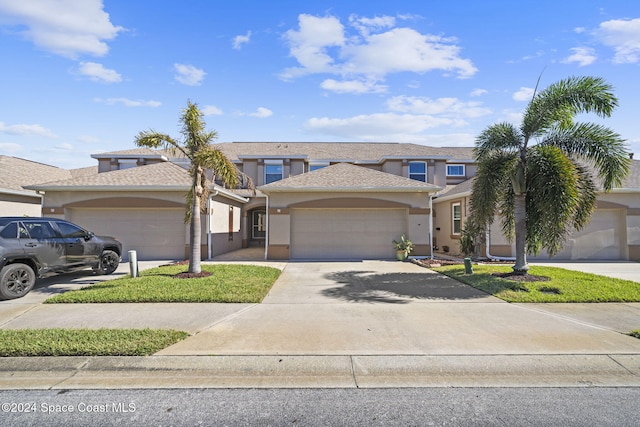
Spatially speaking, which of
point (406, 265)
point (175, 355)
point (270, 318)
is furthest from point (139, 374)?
point (406, 265)

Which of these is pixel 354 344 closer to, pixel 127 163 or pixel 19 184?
pixel 19 184

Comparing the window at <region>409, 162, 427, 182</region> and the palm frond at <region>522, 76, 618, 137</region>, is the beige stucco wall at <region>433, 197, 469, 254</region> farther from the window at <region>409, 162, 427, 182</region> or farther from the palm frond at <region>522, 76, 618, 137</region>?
the palm frond at <region>522, 76, 618, 137</region>

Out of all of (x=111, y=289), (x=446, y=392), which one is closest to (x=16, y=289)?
(x=111, y=289)

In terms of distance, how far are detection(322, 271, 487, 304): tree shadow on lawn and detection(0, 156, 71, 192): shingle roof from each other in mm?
16796

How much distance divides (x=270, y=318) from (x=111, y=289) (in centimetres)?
472

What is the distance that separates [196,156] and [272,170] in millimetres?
12861

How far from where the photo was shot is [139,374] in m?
4.11

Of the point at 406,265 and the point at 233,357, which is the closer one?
the point at 233,357

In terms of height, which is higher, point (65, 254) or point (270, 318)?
point (65, 254)

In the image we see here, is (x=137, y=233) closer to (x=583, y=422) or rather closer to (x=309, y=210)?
(x=309, y=210)

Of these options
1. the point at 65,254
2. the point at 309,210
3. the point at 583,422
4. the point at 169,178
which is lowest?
the point at 583,422

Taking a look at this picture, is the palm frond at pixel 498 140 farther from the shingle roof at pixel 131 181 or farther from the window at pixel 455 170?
the window at pixel 455 170

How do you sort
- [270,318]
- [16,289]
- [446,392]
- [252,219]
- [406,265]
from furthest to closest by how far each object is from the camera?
1. [252,219]
2. [406,265]
3. [16,289]
4. [270,318]
5. [446,392]

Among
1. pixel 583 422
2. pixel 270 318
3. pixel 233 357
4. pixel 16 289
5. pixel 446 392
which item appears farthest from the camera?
pixel 16 289
